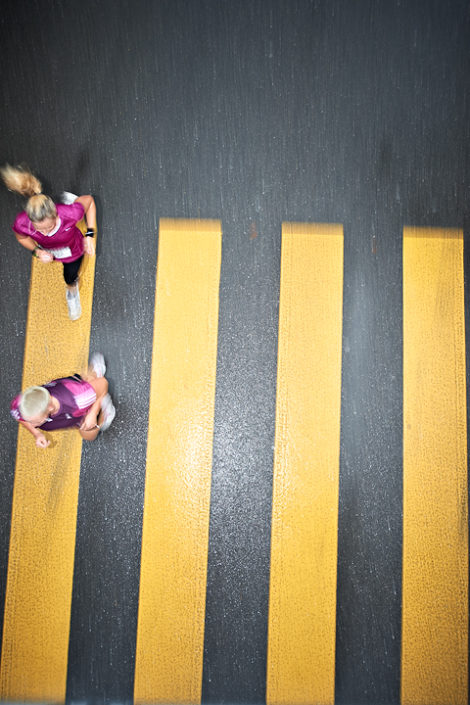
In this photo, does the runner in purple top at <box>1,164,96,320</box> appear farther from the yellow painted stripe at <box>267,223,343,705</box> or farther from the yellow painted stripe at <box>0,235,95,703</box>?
the yellow painted stripe at <box>267,223,343,705</box>

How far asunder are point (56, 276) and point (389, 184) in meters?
2.69

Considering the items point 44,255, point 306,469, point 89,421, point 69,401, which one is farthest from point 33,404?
point 306,469

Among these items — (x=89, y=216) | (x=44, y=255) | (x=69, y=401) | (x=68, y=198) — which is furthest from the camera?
(x=68, y=198)

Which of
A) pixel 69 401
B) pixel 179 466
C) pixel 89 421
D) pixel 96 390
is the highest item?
pixel 96 390

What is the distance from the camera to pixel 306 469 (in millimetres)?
4109

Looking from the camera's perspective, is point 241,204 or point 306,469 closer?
point 306,469

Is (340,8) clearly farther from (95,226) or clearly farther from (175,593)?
(175,593)

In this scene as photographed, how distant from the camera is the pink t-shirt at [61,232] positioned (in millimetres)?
3730

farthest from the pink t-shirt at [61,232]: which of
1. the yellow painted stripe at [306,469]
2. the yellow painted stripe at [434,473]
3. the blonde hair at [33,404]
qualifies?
the yellow painted stripe at [434,473]

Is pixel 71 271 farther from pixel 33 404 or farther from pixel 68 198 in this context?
pixel 33 404

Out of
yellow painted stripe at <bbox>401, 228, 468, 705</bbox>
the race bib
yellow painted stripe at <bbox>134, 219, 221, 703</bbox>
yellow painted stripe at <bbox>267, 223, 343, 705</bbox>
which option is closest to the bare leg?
yellow painted stripe at <bbox>134, 219, 221, 703</bbox>

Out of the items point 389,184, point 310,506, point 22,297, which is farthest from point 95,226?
point 310,506

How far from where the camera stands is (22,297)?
14.1 ft

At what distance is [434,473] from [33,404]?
9.34ft
